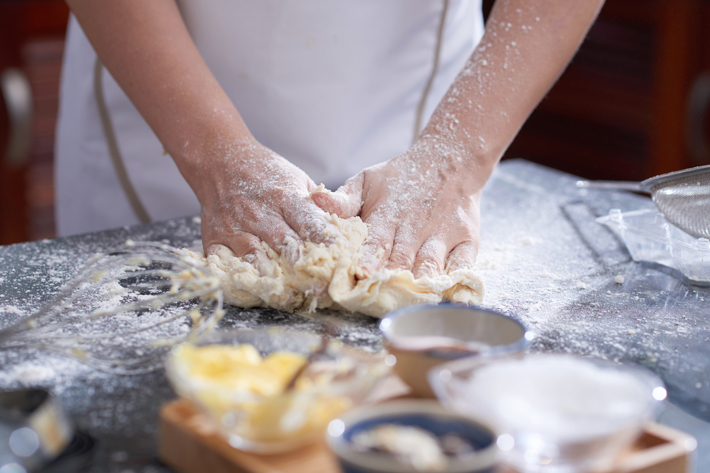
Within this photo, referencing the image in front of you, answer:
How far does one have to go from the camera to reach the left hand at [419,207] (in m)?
0.95

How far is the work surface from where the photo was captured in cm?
65

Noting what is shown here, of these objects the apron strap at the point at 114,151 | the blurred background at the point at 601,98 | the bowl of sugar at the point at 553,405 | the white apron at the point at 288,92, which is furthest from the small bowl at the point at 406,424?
the blurred background at the point at 601,98

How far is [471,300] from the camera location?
0.90m

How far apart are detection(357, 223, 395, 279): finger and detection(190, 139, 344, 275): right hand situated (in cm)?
5

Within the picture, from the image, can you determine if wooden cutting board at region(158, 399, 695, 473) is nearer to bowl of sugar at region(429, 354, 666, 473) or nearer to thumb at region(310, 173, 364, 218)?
bowl of sugar at region(429, 354, 666, 473)

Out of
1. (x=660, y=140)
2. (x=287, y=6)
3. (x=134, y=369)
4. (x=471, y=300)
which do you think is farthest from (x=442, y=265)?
Answer: (x=660, y=140)

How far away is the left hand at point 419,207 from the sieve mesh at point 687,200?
0.27 meters

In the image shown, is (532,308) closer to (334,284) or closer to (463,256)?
(463,256)

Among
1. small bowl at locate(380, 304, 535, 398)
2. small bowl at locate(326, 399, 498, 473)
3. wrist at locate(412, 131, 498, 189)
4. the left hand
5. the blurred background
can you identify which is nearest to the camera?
small bowl at locate(326, 399, 498, 473)

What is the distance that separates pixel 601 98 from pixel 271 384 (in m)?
2.78

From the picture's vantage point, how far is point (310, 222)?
0.93 m

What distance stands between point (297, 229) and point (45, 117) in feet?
7.13

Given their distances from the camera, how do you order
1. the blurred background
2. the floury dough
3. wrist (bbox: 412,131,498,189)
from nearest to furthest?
1. the floury dough
2. wrist (bbox: 412,131,498,189)
3. the blurred background

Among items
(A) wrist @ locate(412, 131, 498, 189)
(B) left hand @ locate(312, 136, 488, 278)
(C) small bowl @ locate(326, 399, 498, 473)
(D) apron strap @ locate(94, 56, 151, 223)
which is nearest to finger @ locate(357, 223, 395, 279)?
(B) left hand @ locate(312, 136, 488, 278)
